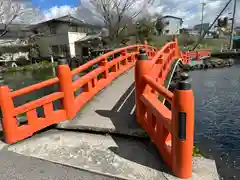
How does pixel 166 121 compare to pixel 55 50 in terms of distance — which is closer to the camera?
pixel 166 121

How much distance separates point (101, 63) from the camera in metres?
5.97

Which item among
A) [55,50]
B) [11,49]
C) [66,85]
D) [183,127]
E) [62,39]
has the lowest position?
[183,127]

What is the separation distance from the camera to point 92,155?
3.01m

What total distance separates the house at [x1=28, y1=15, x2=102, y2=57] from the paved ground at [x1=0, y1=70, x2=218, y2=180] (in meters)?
25.7

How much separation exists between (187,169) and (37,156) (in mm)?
2051

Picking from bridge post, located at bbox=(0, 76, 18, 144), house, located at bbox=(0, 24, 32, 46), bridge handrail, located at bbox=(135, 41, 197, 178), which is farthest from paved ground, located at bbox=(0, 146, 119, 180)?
house, located at bbox=(0, 24, 32, 46)

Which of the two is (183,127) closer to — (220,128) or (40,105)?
(40,105)

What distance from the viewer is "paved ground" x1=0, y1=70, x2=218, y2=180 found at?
8.56 ft

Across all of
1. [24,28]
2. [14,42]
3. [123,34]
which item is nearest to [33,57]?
[14,42]

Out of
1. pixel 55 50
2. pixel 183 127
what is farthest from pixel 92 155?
pixel 55 50

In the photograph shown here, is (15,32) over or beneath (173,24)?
beneath

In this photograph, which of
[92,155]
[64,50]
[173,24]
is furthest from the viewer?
[173,24]

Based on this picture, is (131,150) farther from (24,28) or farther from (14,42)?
(24,28)

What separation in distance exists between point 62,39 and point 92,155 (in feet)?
91.4
